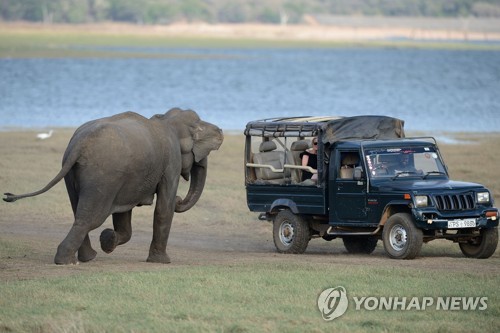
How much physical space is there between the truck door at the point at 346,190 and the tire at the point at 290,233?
662 mm

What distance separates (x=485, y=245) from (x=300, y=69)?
303 feet

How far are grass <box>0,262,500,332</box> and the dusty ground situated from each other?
96 cm

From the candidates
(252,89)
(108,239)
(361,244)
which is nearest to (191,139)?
(108,239)

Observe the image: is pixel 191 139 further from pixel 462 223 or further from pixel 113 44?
pixel 113 44

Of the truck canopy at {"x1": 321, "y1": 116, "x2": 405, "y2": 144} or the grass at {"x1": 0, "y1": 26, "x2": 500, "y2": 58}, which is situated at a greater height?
the truck canopy at {"x1": 321, "y1": 116, "x2": 405, "y2": 144}

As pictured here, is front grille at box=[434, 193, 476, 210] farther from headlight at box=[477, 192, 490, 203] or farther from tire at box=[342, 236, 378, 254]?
tire at box=[342, 236, 378, 254]

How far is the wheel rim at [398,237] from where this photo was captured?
17531 millimetres

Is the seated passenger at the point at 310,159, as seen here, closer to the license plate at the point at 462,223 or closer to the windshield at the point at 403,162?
the windshield at the point at 403,162

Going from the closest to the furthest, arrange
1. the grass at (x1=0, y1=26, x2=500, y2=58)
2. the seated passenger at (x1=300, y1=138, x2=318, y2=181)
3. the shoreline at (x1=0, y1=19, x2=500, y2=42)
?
1. the seated passenger at (x1=300, y1=138, x2=318, y2=181)
2. the grass at (x1=0, y1=26, x2=500, y2=58)
3. the shoreline at (x1=0, y1=19, x2=500, y2=42)

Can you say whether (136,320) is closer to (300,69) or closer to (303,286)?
(303,286)

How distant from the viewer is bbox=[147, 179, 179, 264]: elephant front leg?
17.2 metres

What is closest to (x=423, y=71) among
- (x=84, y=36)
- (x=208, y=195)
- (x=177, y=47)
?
(x=177, y=47)

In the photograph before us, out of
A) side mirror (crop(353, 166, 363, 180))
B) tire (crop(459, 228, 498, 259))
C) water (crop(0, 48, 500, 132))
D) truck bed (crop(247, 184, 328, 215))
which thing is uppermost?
side mirror (crop(353, 166, 363, 180))

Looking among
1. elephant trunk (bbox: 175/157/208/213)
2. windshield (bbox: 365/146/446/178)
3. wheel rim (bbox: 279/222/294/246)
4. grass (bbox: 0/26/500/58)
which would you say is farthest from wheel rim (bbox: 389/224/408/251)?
grass (bbox: 0/26/500/58)
